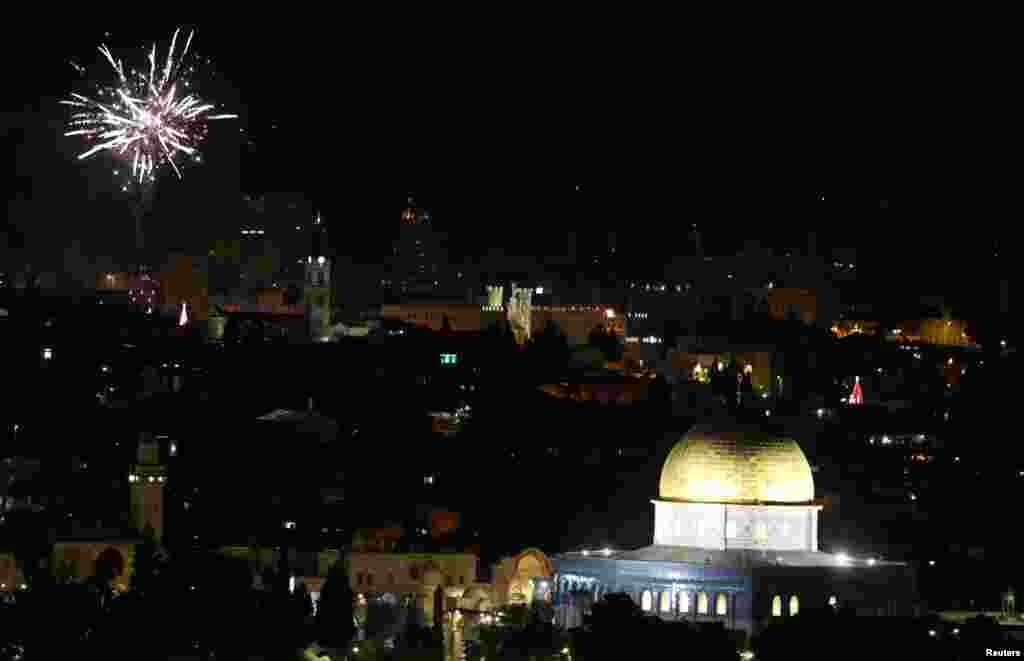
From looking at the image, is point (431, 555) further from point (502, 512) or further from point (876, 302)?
point (876, 302)

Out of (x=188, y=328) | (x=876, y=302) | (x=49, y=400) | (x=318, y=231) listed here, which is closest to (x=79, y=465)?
(x=49, y=400)

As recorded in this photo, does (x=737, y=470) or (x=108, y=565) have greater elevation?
(x=737, y=470)

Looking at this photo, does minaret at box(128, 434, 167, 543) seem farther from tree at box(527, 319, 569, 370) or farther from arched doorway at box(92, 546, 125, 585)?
tree at box(527, 319, 569, 370)

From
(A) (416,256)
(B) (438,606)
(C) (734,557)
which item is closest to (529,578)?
(B) (438,606)

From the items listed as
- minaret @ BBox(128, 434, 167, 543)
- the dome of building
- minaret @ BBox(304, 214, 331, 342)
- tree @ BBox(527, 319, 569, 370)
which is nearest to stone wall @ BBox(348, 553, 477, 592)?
the dome of building

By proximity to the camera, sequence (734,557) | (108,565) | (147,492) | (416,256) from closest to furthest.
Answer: (734,557) → (108,565) → (147,492) → (416,256)

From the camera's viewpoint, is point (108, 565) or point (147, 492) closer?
point (108, 565)

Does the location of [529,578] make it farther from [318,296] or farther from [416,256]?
[416,256]
